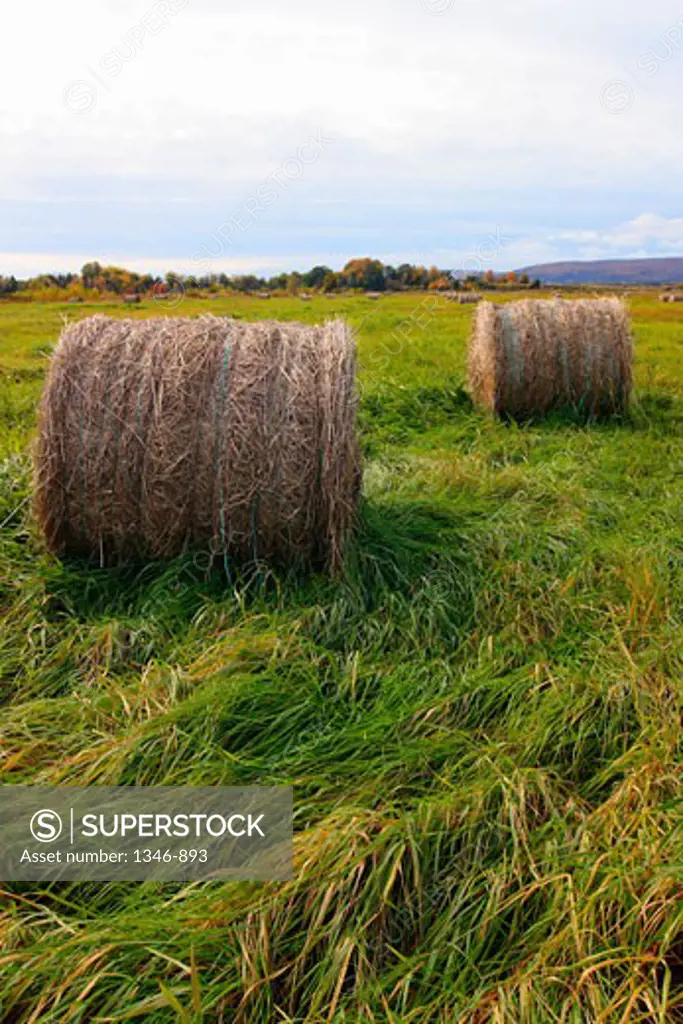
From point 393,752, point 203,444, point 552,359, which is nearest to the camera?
point 393,752

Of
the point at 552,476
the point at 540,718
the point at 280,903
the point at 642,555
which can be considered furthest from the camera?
the point at 552,476

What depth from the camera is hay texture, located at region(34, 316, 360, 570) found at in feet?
16.3

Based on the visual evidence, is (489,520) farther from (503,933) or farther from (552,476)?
(503,933)

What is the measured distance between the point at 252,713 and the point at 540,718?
50.8 inches

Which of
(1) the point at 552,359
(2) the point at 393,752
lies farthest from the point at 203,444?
(1) the point at 552,359

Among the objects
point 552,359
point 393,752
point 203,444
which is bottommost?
point 393,752

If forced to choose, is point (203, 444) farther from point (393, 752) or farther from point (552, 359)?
point (552, 359)

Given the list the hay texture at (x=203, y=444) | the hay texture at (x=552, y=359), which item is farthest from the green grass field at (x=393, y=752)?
the hay texture at (x=552, y=359)

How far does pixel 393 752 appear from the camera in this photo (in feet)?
12.0

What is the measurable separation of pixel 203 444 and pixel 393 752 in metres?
2.18

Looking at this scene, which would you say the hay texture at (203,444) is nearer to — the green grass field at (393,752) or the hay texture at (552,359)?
the green grass field at (393,752)

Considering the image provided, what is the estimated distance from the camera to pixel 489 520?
6.17m

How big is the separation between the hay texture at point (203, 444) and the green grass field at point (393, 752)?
Answer: 0.92 ft

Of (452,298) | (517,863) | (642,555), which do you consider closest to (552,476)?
(642,555)
